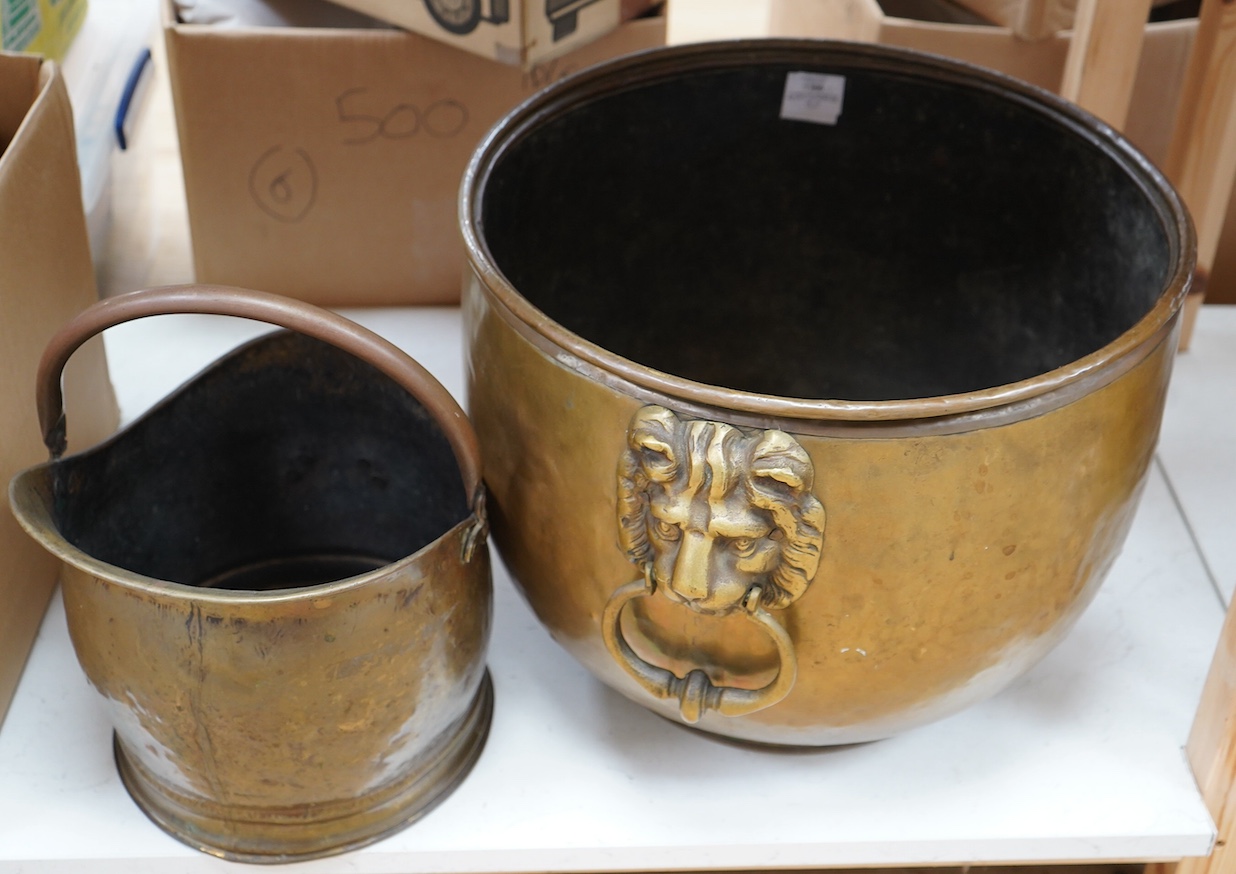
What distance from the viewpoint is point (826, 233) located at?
38.3 inches

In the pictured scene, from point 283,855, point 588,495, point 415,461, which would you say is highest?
point 588,495

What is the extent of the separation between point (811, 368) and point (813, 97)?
207mm

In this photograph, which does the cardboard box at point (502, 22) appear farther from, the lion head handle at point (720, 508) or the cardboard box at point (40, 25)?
A: the lion head handle at point (720, 508)

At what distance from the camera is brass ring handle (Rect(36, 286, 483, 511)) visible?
2.06 ft

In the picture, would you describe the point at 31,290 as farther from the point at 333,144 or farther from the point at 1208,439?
the point at 1208,439

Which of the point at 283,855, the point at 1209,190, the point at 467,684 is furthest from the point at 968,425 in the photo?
the point at 1209,190

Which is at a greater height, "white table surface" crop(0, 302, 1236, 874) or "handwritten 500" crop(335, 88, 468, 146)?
"handwritten 500" crop(335, 88, 468, 146)

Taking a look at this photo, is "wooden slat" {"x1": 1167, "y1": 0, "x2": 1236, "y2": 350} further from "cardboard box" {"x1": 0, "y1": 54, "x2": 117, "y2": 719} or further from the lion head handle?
"cardboard box" {"x1": 0, "y1": 54, "x2": 117, "y2": 719}

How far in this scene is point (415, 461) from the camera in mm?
835

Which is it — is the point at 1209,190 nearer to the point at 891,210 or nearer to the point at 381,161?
the point at 891,210

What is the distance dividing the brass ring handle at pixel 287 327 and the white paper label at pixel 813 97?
0.37 m

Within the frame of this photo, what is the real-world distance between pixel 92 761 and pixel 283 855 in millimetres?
132

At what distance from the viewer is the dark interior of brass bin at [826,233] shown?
0.83 meters

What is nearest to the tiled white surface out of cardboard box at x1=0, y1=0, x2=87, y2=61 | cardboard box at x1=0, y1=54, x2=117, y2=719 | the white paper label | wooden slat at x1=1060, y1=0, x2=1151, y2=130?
wooden slat at x1=1060, y1=0, x2=1151, y2=130
